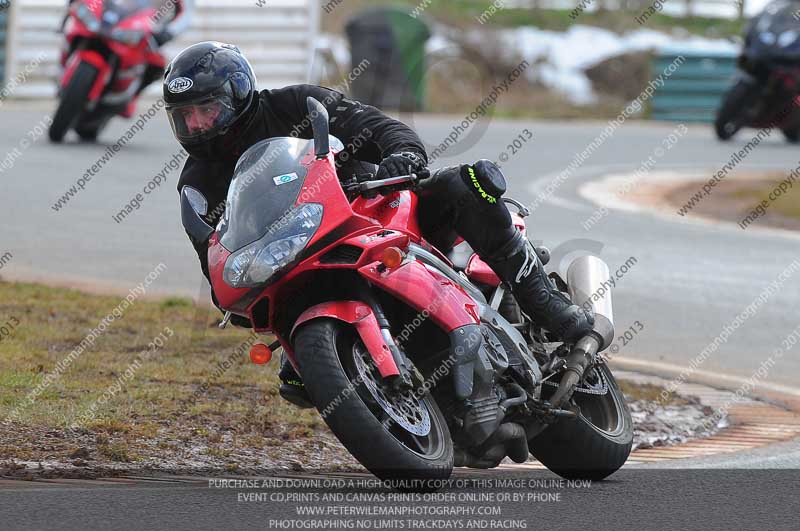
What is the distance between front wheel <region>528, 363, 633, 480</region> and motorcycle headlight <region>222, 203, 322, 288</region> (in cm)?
138

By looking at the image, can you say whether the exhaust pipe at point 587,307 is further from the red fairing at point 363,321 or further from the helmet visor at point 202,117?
the helmet visor at point 202,117

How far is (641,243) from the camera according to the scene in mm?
12438

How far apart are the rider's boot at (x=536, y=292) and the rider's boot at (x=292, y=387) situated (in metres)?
0.86

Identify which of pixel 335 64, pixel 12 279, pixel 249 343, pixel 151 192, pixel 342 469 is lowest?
pixel 335 64

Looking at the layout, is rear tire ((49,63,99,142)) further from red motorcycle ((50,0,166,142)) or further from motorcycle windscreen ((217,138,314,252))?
motorcycle windscreen ((217,138,314,252))

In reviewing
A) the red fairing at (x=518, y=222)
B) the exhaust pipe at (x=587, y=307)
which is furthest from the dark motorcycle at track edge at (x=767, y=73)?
the red fairing at (x=518, y=222)

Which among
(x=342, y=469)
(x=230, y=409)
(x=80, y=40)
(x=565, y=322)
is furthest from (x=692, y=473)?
(x=80, y=40)

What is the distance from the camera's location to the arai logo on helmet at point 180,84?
5.57m

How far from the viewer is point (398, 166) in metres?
5.39

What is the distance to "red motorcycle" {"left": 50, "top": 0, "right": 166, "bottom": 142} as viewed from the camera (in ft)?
47.6

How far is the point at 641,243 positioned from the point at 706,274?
1145 mm

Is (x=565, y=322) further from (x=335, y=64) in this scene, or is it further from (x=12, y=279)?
(x=335, y=64)

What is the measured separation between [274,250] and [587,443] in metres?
1.56

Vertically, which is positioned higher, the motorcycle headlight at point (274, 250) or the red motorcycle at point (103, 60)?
the motorcycle headlight at point (274, 250)
